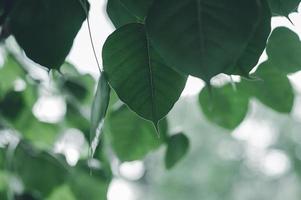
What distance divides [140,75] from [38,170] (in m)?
0.43

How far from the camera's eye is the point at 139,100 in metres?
0.50

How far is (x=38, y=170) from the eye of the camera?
0.89m

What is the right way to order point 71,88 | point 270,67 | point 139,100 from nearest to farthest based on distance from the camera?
point 139,100, point 270,67, point 71,88

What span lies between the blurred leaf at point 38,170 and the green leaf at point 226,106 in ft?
0.82

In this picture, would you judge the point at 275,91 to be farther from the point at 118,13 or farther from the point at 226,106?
the point at 118,13

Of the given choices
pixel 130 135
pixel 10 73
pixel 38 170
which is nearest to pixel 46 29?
pixel 130 135

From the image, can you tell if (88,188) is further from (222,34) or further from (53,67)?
(222,34)

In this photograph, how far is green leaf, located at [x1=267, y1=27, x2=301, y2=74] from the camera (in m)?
0.62

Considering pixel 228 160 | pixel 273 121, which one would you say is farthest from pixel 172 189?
pixel 273 121

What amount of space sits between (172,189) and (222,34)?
27.8 ft

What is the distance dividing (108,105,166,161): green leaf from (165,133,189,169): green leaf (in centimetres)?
3

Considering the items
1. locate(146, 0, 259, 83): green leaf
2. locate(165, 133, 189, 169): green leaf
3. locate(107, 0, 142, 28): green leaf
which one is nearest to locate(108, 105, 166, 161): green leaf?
locate(165, 133, 189, 169): green leaf

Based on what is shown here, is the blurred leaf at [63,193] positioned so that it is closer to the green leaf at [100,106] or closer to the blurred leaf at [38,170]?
the blurred leaf at [38,170]

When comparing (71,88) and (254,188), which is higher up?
(71,88)
